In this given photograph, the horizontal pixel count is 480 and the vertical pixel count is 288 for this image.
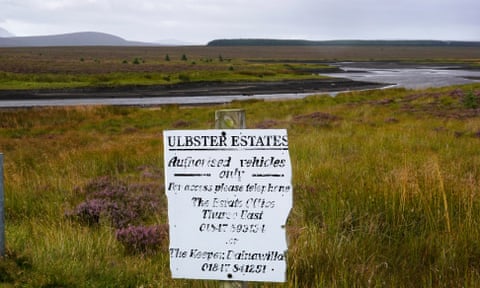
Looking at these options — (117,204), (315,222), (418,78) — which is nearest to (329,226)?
(315,222)

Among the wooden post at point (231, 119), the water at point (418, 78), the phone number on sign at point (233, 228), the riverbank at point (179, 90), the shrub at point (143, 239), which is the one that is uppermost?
the wooden post at point (231, 119)

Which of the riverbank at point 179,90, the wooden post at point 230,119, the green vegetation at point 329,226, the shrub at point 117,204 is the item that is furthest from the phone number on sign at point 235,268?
the riverbank at point 179,90

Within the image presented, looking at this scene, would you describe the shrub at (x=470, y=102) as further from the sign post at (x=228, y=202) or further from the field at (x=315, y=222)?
the sign post at (x=228, y=202)

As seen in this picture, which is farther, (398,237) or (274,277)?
(398,237)

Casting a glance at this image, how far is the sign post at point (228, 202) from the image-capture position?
2.83 m

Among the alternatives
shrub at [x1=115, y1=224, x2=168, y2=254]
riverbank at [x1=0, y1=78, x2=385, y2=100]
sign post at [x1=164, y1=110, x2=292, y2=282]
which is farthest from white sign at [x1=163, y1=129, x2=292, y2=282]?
riverbank at [x1=0, y1=78, x2=385, y2=100]

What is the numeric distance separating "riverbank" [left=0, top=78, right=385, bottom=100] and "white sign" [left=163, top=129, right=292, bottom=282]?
1552 inches

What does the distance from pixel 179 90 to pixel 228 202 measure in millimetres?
45802

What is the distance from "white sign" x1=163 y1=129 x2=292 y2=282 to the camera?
2826mm

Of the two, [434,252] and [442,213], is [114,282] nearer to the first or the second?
[434,252]

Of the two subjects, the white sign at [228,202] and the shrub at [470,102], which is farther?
the shrub at [470,102]

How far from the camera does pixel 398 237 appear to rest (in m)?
4.86

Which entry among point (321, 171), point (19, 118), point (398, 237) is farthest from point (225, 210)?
point (19, 118)

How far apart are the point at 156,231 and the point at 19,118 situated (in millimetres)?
21995
